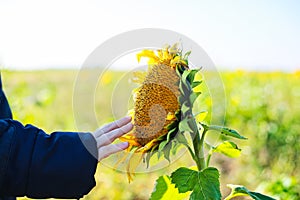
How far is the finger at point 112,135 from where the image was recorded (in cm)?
96

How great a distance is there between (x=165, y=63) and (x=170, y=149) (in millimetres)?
153

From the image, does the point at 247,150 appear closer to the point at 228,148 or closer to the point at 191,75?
the point at 228,148

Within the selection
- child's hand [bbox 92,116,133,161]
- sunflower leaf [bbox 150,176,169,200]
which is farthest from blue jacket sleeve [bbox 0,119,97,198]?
sunflower leaf [bbox 150,176,169,200]

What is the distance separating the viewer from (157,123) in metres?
0.91

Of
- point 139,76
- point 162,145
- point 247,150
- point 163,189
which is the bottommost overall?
point 247,150

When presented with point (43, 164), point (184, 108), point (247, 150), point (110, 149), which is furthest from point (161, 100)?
point (247, 150)

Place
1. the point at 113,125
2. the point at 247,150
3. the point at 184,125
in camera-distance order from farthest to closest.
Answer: the point at 247,150, the point at 113,125, the point at 184,125

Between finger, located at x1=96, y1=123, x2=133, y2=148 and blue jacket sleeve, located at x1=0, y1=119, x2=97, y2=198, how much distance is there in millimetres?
19

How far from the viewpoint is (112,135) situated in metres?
0.98

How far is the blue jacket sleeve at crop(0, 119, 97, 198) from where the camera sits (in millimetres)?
1032

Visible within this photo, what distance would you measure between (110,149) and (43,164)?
146mm

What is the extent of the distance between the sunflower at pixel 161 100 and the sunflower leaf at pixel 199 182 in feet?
0.19

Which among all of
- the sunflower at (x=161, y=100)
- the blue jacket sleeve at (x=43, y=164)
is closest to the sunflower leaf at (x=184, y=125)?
the sunflower at (x=161, y=100)

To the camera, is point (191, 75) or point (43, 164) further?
point (43, 164)
